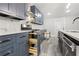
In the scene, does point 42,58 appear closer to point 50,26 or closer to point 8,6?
point 8,6

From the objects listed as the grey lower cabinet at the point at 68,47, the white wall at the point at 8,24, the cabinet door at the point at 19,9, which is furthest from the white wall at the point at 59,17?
A: the grey lower cabinet at the point at 68,47

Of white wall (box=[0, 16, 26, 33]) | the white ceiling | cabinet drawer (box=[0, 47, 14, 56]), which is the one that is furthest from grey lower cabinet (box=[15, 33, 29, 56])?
the white ceiling

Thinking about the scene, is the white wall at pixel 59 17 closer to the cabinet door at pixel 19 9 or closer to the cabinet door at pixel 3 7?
the cabinet door at pixel 19 9

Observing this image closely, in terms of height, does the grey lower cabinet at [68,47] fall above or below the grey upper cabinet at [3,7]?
below

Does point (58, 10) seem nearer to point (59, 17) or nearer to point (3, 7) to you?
point (59, 17)

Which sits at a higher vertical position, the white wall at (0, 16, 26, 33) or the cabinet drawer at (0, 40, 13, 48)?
the white wall at (0, 16, 26, 33)

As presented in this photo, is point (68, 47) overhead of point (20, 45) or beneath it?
overhead

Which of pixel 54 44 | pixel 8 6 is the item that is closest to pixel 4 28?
pixel 8 6

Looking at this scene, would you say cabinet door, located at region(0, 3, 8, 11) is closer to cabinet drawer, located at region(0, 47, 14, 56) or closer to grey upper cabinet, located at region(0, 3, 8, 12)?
grey upper cabinet, located at region(0, 3, 8, 12)

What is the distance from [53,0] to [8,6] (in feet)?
3.38

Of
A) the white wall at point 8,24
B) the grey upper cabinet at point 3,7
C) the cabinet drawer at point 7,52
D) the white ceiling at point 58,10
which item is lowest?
the cabinet drawer at point 7,52

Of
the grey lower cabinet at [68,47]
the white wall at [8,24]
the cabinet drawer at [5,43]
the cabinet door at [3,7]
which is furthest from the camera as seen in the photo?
the white wall at [8,24]

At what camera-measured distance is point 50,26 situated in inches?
124

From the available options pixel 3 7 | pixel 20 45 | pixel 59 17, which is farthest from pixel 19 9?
pixel 59 17
